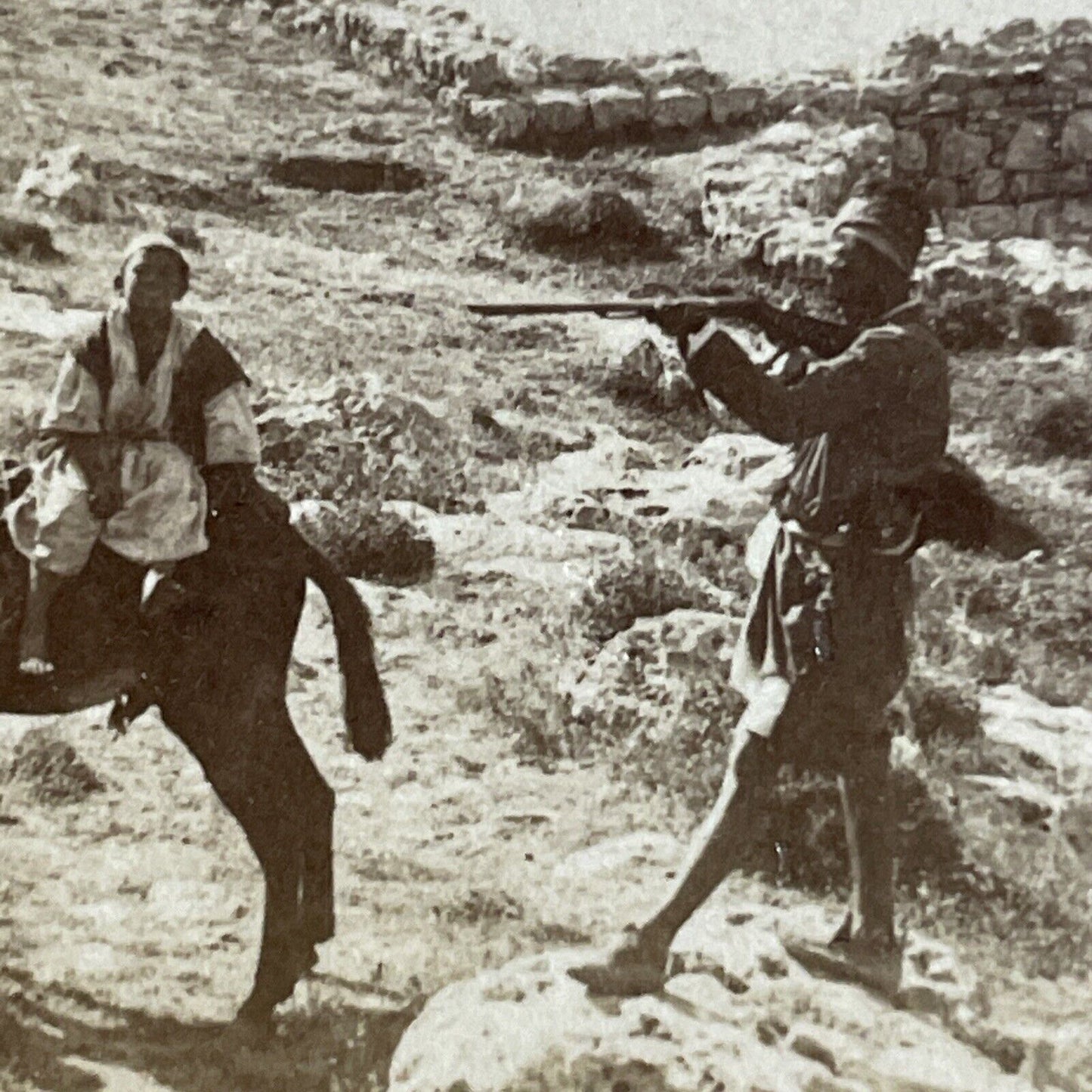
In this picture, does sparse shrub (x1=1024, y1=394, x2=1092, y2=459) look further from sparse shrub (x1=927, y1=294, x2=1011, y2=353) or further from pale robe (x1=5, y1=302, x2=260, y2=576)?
pale robe (x1=5, y1=302, x2=260, y2=576)

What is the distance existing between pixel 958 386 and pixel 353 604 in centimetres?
178

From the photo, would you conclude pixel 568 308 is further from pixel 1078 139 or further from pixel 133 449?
pixel 1078 139

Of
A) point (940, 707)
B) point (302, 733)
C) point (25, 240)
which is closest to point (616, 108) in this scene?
point (25, 240)

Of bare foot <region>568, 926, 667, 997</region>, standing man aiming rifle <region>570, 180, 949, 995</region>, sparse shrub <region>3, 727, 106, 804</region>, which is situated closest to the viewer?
standing man aiming rifle <region>570, 180, 949, 995</region>

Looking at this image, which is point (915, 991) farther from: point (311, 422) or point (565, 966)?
point (311, 422)

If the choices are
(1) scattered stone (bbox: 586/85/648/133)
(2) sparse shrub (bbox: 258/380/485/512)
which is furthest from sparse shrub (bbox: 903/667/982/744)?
(1) scattered stone (bbox: 586/85/648/133)

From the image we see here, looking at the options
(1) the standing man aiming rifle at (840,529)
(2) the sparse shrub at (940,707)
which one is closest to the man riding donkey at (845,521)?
(1) the standing man aiming rifle at (840,529)

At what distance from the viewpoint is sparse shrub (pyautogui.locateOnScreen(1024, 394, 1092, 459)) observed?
392 cm

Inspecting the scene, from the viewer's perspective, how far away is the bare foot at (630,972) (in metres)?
3.34

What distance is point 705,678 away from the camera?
3.80 metres

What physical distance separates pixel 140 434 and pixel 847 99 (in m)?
2.26

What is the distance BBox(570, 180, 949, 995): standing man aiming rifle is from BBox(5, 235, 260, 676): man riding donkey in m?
1.12

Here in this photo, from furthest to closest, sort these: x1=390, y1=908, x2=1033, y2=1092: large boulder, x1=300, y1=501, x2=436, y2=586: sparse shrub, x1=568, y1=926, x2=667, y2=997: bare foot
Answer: x1=300, y1=501, x2=436, y2=586: sparse shrub
x1=568, y1=926, x2=667, y2=997: bare foot
x1=390, y1=908, x2=1033, y2=1092: large boulder

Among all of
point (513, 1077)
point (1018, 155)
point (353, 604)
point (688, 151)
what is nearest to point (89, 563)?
point (353, 604)
